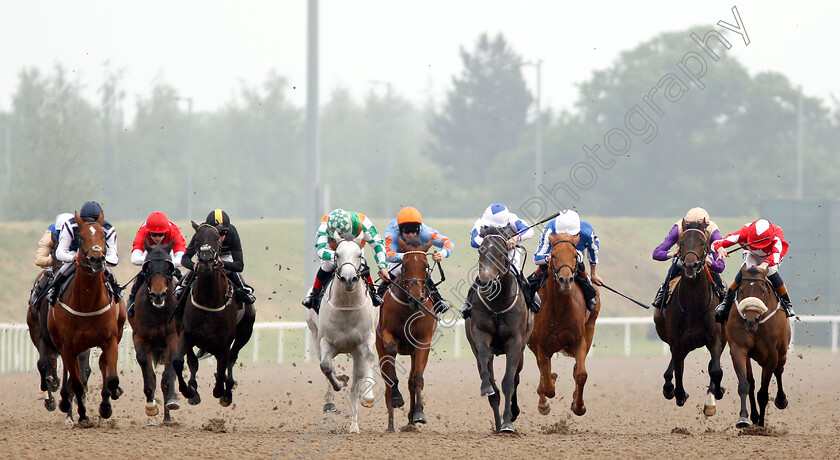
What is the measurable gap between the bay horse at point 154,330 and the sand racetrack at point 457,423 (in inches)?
14.5

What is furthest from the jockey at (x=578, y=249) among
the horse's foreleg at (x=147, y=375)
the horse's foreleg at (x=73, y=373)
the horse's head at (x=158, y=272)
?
the horse's foreleg at (x=73, y=373)

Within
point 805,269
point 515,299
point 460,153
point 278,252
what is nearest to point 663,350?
point 805,269

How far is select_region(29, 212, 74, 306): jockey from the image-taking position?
37.5ft

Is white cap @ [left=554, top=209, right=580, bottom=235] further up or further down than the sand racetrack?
Answer: further up

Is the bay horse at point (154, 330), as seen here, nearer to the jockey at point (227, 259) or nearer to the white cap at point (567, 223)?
the jockey at point (227, 259)

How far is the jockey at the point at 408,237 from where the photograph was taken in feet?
35.3

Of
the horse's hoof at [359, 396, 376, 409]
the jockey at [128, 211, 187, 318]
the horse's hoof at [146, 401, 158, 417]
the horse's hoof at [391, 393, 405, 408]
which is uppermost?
the jockey at [128, 211, 187, 318]

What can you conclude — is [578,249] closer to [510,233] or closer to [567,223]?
[567,223]

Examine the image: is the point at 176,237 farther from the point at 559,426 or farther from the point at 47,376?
the point at 559,426

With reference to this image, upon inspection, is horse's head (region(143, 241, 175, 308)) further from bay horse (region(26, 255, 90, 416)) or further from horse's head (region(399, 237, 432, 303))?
horse's head (region(399, 237, 432, 303))

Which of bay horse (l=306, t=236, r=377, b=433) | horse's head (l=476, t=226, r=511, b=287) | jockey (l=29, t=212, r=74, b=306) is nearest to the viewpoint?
horse's head (l=476, t=226, r=511, b=287)

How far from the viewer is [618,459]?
8750 millimetres

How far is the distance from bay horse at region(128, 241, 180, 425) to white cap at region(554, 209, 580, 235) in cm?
374

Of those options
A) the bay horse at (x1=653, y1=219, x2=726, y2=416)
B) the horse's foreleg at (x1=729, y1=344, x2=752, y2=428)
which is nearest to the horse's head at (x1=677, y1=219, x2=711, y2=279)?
the bay horse at (x1=653, y1=219, x2=726, y2=416)
